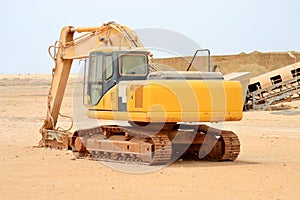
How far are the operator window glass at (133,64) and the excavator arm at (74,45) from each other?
68 centimetres

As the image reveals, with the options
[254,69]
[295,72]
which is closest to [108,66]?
[295,72]

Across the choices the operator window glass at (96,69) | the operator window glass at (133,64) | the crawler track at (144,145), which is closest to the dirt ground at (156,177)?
the crawler track at (144,145)

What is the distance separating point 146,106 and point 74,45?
5.43 m

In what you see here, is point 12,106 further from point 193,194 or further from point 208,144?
point 193,194

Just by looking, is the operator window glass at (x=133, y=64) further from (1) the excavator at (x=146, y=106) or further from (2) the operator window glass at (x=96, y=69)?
(2) the operator window glass at (x=96, y=69)

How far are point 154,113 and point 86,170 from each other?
199 centimetres

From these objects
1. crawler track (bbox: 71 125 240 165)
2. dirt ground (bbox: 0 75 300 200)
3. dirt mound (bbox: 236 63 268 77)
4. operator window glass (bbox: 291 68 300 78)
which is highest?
dirt mound (bbox: 236 63 268 77)

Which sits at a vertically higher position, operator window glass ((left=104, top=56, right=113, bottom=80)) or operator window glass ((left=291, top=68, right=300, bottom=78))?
operator window glass ((left=291, top=68, right=300, bottom=78))

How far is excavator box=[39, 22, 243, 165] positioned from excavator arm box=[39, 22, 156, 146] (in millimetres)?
32

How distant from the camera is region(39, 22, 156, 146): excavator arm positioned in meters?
18.5

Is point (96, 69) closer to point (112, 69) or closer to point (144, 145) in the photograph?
point (112, 69)

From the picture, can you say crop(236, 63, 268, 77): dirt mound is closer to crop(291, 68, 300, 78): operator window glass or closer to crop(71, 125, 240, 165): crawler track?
crop(291, 68, 300, 78): operator window glass

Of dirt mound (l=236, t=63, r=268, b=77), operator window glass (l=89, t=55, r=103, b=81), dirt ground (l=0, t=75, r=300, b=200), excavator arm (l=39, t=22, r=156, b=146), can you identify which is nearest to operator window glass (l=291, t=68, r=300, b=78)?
dirt mound (l=236, t=63, r=268, b=77)

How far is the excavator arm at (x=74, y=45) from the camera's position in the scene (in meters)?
18.5
